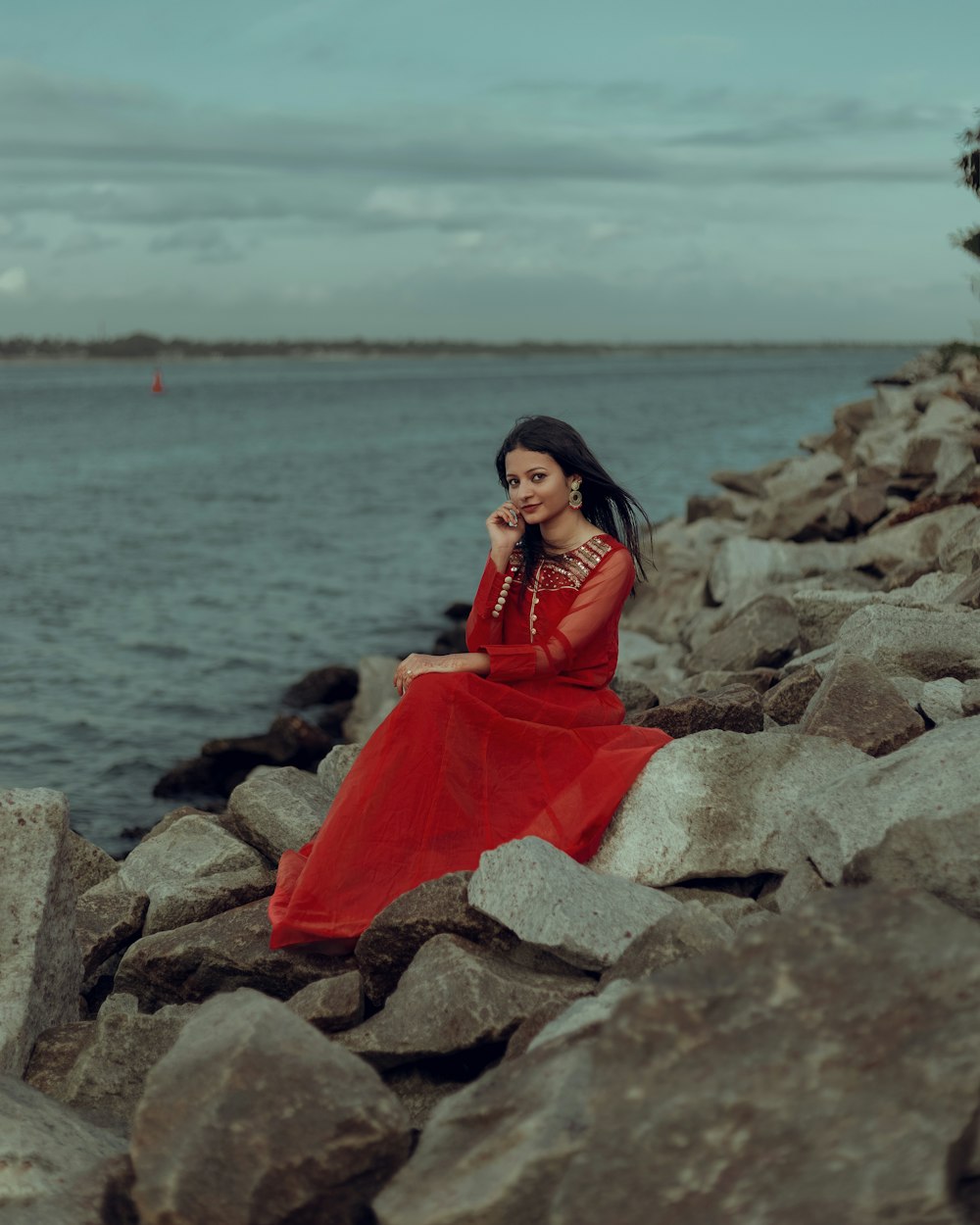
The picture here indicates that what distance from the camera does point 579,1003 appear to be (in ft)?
11.5

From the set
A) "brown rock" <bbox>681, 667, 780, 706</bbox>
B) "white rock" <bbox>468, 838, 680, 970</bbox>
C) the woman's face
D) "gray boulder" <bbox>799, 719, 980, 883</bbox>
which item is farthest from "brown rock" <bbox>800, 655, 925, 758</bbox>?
"brown rock" <bbox>681, 667, 780, 706</bbox>

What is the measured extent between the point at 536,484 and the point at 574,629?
1.92 ft

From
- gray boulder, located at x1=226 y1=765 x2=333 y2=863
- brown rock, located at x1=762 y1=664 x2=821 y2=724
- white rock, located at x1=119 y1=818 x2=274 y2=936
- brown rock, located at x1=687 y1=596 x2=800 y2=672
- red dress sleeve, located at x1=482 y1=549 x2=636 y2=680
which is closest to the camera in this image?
red dress sleeve, located at x1=482 y1=549 x2=636 y2=680

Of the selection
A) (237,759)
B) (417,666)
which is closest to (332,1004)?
(417,666)

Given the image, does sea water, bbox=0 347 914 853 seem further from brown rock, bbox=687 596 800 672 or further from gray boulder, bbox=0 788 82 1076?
gray boulder, bbox=0 788 82 1076

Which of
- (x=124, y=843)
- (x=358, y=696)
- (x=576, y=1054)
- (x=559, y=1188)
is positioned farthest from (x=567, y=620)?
(x=358, y=696)

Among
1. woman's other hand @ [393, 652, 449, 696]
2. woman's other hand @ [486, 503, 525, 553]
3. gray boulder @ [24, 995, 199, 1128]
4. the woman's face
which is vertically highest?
the woman's face

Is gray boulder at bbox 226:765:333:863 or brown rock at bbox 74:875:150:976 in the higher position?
gray boulder at bbox 226:765:333:863

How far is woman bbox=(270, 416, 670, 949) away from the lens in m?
4.70

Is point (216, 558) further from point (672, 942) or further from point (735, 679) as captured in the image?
point (672, 942)

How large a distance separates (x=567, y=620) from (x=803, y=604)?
12.6ft

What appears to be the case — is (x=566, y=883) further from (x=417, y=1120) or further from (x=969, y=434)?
(x=969, y=434)

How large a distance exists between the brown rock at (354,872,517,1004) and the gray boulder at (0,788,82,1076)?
1119 millimetres

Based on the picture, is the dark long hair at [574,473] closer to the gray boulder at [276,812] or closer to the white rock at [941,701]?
the white rock at [941,701]
